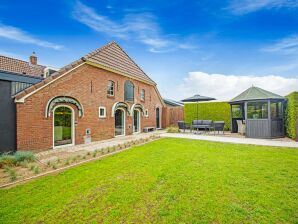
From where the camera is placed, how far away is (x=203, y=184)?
12.4 feet

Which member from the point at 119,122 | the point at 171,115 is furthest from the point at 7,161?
the point at 171,115

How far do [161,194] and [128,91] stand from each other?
11.1 metres

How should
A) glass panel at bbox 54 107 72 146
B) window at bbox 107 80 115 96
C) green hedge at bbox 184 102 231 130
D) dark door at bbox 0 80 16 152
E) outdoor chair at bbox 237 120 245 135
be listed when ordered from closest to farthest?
dark door at bbox 0 80 16 152
glass panel at bbox 54 107 72 146
window at bbox 107 80 115 96
outdoor chair at bbox 237 120 245 135
green hedge at bbox 184 102 231 130

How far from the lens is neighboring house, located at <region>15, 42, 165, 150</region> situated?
7.21 metres

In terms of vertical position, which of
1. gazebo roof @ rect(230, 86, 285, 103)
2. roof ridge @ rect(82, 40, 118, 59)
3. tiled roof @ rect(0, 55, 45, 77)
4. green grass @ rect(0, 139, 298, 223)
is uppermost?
roof ridge @ rect(82, 40, 118, 59)

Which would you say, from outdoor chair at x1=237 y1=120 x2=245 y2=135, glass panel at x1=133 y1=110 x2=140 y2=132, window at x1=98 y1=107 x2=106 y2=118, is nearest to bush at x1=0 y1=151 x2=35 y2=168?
window at x1=98 y1=107 x2=106 y2=118

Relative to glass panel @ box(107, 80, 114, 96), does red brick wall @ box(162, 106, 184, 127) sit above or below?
below

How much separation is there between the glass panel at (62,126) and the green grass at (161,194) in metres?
4.11

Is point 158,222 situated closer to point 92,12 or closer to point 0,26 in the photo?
point 92,12

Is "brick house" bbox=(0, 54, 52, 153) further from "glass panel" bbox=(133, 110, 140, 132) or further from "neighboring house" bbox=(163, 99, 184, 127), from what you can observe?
"neighboring house" bbox=(163, 99, 184, 127)

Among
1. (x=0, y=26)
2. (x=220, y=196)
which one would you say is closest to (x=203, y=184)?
(x=220, y=196)

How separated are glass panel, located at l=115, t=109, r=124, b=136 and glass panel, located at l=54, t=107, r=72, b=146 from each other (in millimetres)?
3933

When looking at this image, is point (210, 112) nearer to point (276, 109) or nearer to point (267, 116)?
point (267, 116)

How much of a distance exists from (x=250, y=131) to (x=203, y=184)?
9449 mm
